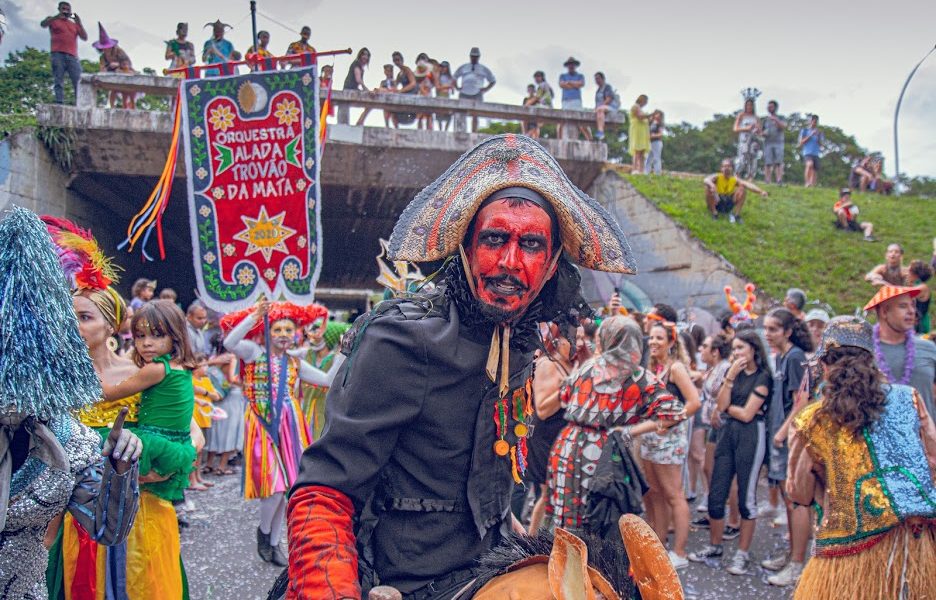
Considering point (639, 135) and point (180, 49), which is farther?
point (639, 135)

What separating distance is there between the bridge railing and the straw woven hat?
39.4 ft

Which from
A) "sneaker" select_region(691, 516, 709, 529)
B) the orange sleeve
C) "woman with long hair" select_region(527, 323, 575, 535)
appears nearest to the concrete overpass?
"sneaker" select_region(691, 516, 709, 529)

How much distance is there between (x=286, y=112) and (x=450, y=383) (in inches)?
173

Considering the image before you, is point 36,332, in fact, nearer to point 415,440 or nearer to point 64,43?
point 415,440

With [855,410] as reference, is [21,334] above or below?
above

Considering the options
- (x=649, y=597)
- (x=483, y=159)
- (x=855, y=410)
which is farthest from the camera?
(x=855, y=410)

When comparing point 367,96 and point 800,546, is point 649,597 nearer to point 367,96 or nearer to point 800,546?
point 800,546

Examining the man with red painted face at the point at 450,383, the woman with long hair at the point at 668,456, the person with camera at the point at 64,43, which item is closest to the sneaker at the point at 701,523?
the woman with long hair at the point at 668,456

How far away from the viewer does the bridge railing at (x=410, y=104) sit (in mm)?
12555

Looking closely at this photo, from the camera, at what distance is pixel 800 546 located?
5.55 meters

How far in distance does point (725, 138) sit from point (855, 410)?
1796 inches

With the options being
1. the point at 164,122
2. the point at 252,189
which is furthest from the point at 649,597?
the point at 164,122

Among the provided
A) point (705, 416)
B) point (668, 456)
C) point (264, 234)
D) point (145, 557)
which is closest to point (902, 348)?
point (668, 456)

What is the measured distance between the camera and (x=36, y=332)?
2.27 metres
